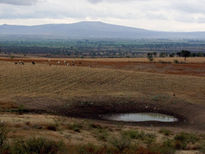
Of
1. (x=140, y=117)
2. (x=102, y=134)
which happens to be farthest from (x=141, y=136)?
(x=140, y=117)

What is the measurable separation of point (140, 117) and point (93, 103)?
401 centimetres

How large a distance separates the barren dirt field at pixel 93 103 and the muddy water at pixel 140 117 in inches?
23.6

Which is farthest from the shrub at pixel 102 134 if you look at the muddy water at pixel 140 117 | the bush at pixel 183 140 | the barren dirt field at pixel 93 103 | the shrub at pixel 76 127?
the muddy water at pixel 140 117

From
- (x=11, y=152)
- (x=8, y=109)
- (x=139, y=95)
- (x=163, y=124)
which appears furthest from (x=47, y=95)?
(x=11, y=152)

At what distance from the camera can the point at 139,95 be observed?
90.2 ft

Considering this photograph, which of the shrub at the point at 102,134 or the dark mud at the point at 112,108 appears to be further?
the dark mud at the point at 112,108

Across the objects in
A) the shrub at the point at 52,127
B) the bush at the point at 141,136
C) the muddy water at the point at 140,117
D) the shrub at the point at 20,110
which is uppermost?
the shrub at the point at 52,127

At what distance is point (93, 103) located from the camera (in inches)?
984

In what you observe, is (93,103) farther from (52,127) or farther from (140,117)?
(52,127)

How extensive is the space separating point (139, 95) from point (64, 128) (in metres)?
12.3

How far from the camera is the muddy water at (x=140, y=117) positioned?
72.8ft

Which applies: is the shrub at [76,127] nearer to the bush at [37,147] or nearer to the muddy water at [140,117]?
the muddy water at [140,117]

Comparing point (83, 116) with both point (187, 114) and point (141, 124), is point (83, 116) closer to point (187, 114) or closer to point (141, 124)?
point (141, 124)

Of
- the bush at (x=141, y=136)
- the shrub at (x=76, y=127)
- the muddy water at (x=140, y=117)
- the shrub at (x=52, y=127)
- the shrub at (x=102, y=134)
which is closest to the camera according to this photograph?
the shrub at (x=102, y=134)
